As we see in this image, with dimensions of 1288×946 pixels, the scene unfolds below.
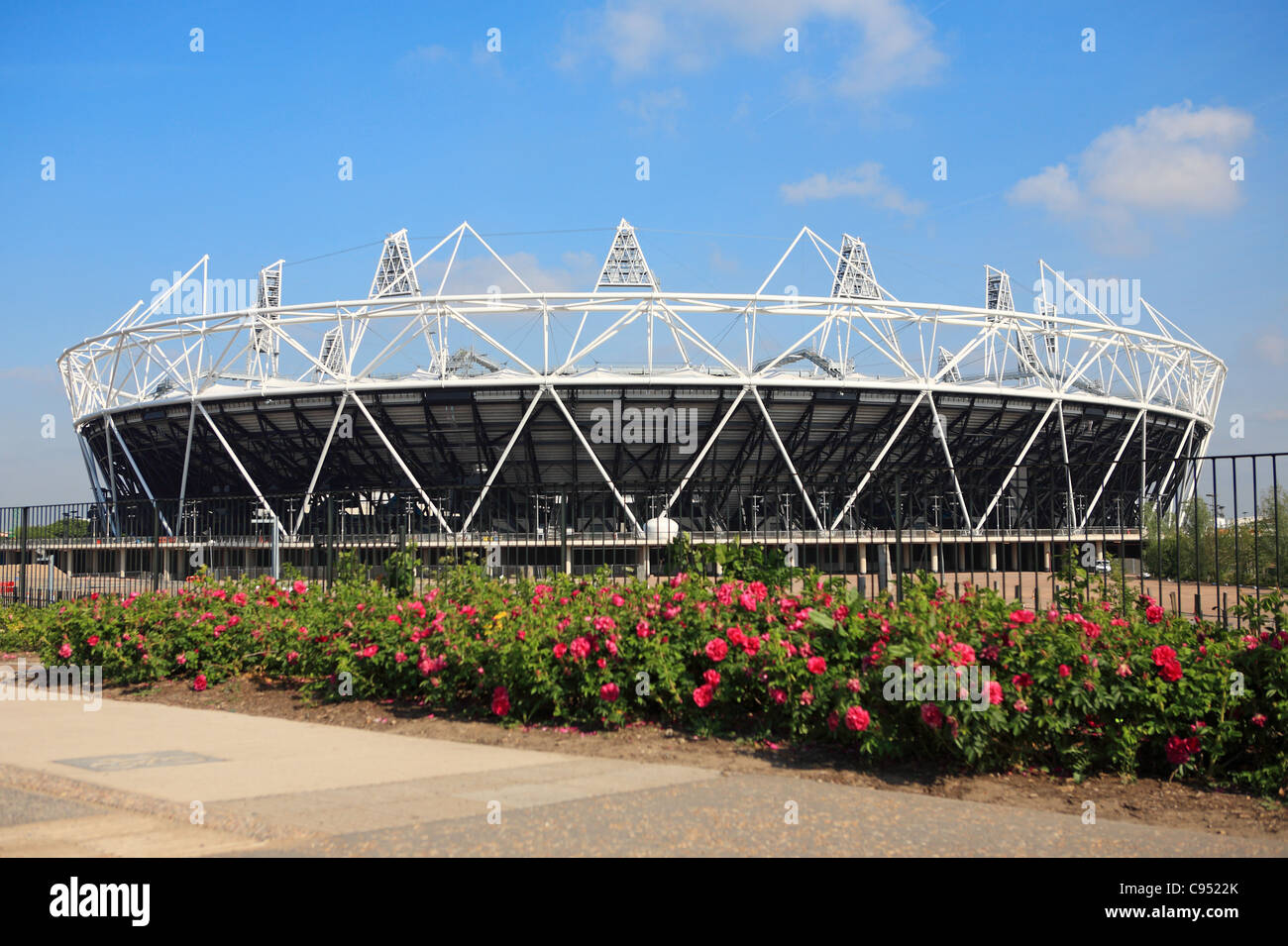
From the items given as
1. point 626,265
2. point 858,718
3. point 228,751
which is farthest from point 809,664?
point 626,265

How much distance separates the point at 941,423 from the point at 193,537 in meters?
28.6

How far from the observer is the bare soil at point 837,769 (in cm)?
494

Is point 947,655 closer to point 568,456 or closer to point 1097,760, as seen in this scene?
point 1097,760

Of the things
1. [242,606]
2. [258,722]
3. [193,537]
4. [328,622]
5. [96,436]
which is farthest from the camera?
[96,436]

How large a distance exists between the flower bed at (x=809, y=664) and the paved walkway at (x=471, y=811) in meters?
0.64

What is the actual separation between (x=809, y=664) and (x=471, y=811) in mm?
2351

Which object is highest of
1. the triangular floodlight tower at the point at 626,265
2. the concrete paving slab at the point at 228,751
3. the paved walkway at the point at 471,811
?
the triangular floodlight tower at the point at 626,265

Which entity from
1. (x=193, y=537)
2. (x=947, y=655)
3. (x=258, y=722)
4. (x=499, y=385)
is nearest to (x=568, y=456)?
(x=499, y=385)

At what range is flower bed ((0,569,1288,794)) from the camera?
17.6 feet

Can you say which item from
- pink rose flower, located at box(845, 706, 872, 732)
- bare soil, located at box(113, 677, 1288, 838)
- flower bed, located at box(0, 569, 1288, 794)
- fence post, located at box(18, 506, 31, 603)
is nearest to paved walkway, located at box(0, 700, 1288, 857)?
bare soil, located at box(113, 677, 1288, 838)

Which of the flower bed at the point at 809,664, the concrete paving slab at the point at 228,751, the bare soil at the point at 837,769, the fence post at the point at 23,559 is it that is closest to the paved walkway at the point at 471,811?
the concrete paving slab at the point at 228,751

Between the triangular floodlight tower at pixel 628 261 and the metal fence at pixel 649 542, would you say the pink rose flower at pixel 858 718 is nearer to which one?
the metal fence at pixel 649 542

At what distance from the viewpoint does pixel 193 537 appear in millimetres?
18828

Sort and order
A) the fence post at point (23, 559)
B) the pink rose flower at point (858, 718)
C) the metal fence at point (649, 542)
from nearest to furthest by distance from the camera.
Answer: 1. the pink rose flower at point (858, 718)
2. the metal fence at point (649, 542)
3. the fence post at point (23, 559)
